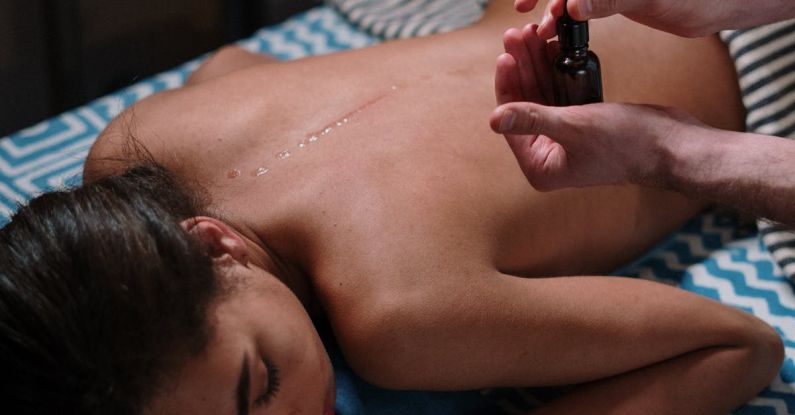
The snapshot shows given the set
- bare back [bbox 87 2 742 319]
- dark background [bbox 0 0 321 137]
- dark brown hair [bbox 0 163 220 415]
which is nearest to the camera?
dark brown hair [bbox 0 163 220 415]

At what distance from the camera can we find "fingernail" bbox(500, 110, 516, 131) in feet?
3.06

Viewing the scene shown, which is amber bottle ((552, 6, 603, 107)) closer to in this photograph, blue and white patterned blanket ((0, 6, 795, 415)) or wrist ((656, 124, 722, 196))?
wrist ((656, 124, 722, 196))

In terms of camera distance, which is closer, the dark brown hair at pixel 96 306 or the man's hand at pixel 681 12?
the dark brown hair at pixel 96 306

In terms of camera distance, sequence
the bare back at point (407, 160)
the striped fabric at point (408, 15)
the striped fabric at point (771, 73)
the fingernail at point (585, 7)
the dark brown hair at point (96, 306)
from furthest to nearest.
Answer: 1. the striped fabric at point (408, 15)
2. the striped fabric at point (771, 73)
3. the bare back at point (407, 160)
4. the fingernail at point (585, 7)
5. the dark brown hair at point (96, 306)

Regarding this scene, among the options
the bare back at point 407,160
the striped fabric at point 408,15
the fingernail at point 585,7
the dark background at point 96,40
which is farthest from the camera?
the dark background at point 96,40

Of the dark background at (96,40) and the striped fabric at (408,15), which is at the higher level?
the striped fabric at (408,15)

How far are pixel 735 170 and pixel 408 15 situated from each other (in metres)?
0.98

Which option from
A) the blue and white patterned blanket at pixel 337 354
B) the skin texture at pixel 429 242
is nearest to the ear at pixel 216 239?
the skin texture at pixel 429 242

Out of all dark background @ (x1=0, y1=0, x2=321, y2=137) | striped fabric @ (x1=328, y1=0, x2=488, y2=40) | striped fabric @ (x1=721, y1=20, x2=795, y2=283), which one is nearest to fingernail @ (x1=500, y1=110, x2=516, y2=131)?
striped fabric @ (x1=721, y1=20, x2=795, y2=283)

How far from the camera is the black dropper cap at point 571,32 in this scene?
959mm

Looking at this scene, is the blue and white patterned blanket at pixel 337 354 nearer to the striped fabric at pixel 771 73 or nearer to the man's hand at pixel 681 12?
the striped fabric at pixel 771 73

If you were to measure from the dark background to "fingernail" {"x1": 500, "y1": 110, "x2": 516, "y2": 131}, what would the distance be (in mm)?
1384

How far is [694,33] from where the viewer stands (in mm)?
1088

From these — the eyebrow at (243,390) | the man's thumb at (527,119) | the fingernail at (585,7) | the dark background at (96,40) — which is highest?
the fingernail at (585,7)
